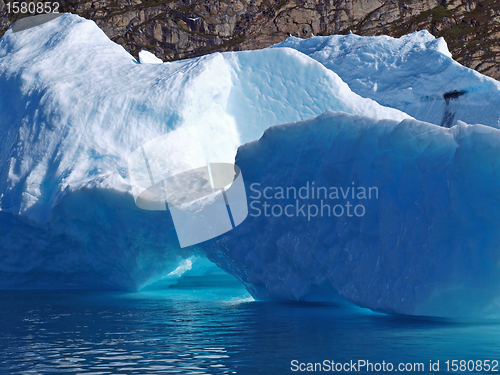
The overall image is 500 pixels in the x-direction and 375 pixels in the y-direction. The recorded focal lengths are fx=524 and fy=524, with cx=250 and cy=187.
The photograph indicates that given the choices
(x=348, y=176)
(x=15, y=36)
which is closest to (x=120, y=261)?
(x=348, y=176)

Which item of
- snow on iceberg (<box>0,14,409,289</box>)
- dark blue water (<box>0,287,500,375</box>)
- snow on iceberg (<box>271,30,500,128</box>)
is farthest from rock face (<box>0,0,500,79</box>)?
dark blue water (<box>0,287,500,375</box>)

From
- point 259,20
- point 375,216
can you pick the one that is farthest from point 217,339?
point 259,20

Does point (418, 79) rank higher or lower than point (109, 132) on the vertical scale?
higher

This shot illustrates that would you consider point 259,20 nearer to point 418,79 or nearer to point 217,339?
point 418,79

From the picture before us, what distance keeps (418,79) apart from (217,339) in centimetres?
1054

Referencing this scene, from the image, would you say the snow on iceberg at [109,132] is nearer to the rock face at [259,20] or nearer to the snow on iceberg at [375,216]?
the snow on iceberg at [375,216]

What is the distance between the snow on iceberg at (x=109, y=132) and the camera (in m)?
9.31

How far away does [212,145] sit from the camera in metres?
10.2

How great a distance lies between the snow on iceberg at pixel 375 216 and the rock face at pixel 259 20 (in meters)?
40.9

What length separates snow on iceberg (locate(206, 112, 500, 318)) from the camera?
16.8 ft

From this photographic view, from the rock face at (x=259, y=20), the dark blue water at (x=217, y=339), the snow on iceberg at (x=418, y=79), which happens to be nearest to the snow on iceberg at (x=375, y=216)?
the dark blue water at (x=217, y=339)

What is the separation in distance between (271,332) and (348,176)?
2.23 metres

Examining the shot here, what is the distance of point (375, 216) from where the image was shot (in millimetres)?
6098

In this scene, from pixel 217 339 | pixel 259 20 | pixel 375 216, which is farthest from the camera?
pixel 259 20
